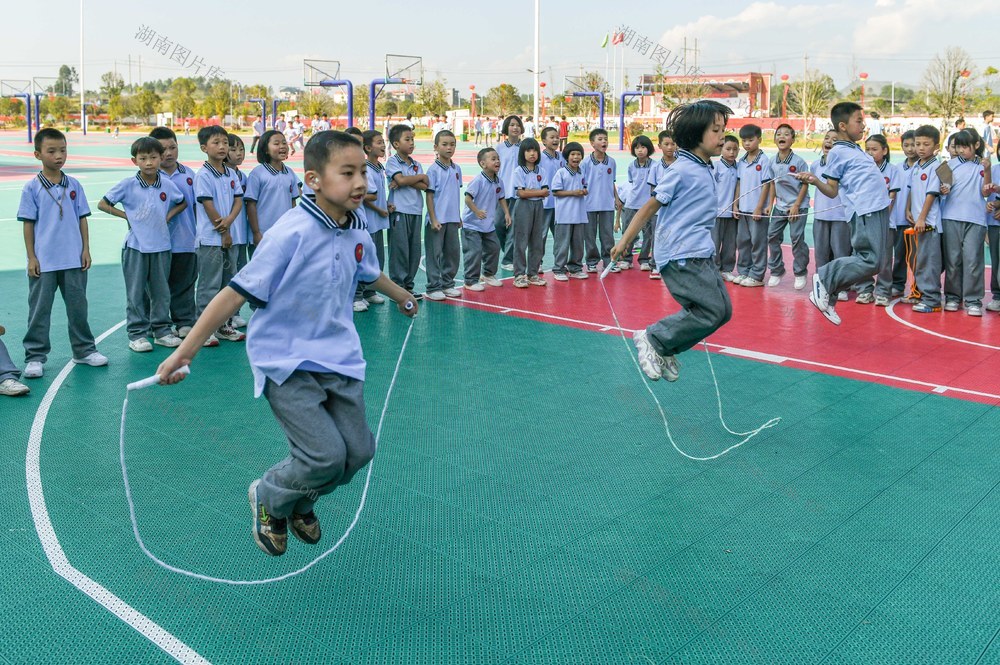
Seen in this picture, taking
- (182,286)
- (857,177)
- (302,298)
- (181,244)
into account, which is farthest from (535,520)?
(857,177)

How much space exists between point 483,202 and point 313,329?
7090mm


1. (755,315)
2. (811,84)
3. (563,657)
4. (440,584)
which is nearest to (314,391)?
(440,584)

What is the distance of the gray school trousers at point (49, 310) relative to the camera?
21.8ft

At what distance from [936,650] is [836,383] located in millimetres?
3550

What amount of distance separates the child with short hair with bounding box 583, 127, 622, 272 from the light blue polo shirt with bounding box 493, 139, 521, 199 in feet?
2.85

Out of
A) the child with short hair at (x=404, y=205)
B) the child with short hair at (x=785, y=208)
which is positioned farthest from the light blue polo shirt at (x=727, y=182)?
the child with short hair at (x=404, y=205)

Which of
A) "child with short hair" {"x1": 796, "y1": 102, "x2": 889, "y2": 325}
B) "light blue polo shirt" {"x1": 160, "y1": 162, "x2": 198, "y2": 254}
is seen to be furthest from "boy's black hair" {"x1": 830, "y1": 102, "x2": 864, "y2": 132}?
"light blue polo shirt" {"x1": 160, "y1": 162, "x2": 198, "y2": 254}

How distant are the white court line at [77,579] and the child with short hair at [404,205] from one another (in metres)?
4.76

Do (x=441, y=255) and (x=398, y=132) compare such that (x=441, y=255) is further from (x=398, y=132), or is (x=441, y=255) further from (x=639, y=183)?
(x=639, y=183)

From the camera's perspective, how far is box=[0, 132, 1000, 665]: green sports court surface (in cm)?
338

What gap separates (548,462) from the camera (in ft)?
A: 16.7

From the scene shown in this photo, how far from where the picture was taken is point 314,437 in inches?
137

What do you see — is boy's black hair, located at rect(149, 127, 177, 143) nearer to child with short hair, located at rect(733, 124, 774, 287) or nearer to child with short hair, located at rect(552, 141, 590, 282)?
child with short hair, located at rect(552, 141, 590, 282)

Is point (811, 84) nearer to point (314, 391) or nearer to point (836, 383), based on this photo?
point (836, 383)
